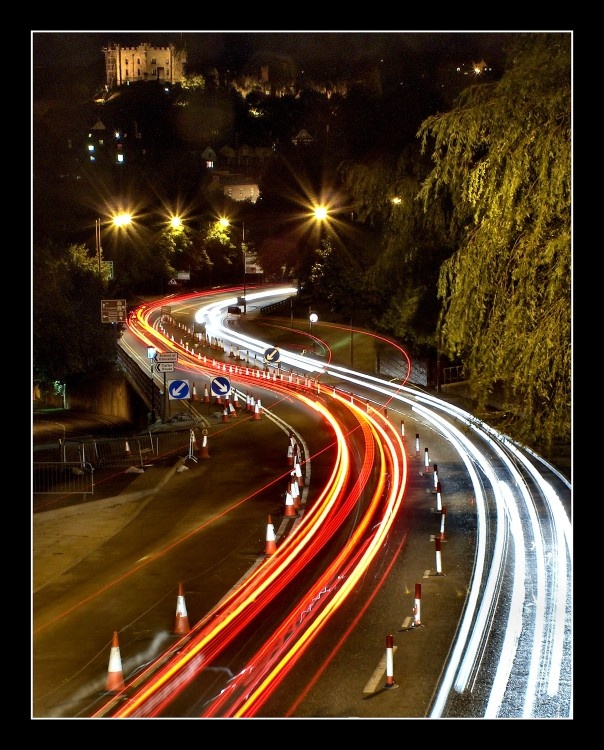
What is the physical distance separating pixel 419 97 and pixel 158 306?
52.6 m

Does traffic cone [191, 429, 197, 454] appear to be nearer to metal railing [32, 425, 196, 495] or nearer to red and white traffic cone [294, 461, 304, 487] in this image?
metal railing [32, 425, 196, 495]

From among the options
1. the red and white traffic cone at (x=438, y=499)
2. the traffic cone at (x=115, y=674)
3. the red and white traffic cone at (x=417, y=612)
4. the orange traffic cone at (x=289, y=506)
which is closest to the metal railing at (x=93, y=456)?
the orange traffic cone at (x=289, y=506)

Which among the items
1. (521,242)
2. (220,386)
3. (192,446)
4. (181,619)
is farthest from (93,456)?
(521,242)

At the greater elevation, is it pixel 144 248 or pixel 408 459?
pixel 144 248

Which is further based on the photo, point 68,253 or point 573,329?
point 68,253

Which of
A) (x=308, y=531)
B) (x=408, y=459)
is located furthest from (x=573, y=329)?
(x=408, y=459)

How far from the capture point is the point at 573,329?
9.05 m

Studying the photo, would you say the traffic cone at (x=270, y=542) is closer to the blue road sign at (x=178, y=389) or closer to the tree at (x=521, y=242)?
the tree at (x=521, y=242)

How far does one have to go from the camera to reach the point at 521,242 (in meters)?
11.1

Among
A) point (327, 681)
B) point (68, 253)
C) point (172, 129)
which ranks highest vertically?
point (172, 129)

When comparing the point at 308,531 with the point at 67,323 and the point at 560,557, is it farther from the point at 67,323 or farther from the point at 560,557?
the point at 67,323

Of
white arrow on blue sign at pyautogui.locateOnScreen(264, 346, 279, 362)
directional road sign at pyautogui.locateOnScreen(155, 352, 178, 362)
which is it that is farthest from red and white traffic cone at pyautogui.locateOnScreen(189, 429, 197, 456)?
white arrow on blue sign at pyautogui.locateOnScreen(264, 346, 279, 362)

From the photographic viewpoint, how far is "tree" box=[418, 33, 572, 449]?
10.4 m

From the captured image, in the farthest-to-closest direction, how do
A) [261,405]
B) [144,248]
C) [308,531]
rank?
1. [144,248]
2. [261,405]
3. [308,531]
